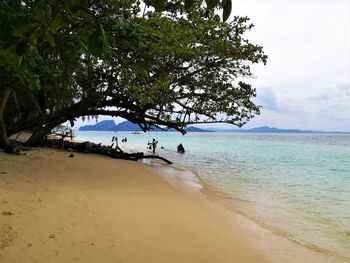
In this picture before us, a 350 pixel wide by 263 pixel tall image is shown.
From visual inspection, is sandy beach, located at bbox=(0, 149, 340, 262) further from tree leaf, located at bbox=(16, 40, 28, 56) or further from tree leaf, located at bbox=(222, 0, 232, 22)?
tree leaf, located at bbox=(222, 0, 232, 22)

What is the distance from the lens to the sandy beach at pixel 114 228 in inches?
165

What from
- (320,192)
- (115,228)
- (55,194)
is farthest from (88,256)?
(320,192)

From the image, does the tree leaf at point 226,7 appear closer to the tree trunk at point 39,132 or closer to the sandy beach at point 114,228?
the sandy beach at point 114,228

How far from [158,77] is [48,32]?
11.6 meters

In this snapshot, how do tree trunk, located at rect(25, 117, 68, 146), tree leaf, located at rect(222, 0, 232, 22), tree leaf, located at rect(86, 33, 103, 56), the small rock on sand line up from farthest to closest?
tree trunk, located at rect(25, 117, 68, 146) < the small rock on sand < tree leaf, located at rect(86, 33, 103, 56) < tree leaf, located at rect(222, 0, 232, 22)

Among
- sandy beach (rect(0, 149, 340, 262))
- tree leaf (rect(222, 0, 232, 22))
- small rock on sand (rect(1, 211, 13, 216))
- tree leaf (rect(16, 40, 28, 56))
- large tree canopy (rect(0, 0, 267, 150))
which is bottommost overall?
sandy beach (rect(0, 149, 340, 262))

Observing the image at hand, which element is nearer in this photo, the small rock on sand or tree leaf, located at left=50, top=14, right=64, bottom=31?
tree leaf, located at left=50, top=14, right=64, bottom=31

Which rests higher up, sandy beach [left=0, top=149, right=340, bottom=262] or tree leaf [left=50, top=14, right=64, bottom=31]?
tree leaf [left=50, top=14, right=64, bottom=31]

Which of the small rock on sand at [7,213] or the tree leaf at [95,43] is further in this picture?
the small rock on sand at [7,213]

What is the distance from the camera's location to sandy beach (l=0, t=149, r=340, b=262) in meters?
4.20

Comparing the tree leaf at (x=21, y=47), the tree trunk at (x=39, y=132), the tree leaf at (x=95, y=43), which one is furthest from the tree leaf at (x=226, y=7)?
the tree trunk at (x=39, y=132)

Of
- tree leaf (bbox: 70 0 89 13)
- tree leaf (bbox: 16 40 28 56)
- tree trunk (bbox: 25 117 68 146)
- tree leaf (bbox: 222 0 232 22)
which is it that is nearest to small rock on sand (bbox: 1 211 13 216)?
tree leaf (bbox: 16 40 28 56)

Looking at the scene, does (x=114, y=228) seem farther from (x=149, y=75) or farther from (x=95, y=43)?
(x=149, y=75)

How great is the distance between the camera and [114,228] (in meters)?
A: 5.11
